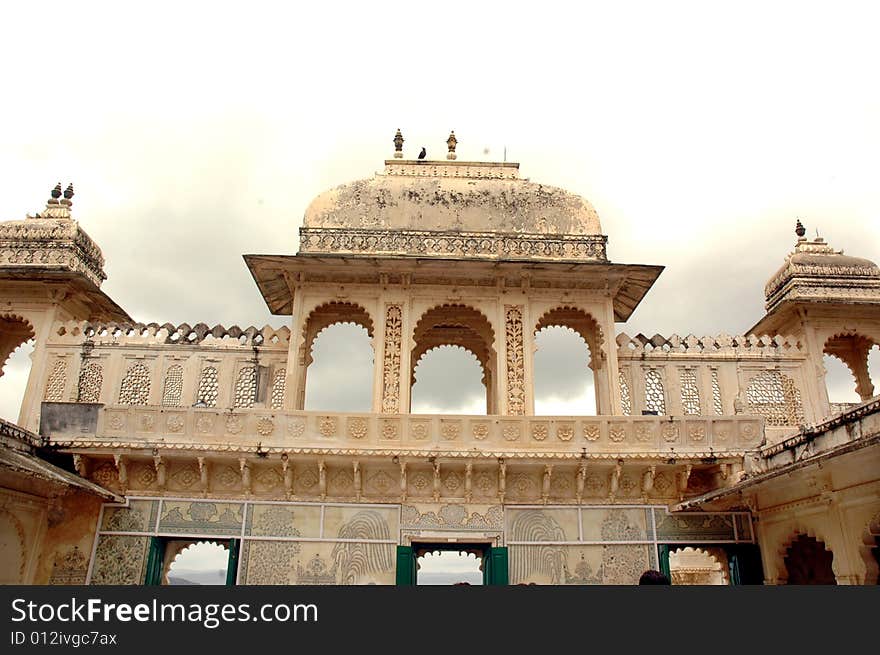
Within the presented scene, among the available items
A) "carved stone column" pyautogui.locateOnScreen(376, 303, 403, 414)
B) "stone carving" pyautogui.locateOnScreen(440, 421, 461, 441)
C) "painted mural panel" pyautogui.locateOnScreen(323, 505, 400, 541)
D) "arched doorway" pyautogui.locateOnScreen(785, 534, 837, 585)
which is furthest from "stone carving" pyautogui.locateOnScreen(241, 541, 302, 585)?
"arched doorway" pyautogui.locateOnScreen(785, 534, 837, 585)

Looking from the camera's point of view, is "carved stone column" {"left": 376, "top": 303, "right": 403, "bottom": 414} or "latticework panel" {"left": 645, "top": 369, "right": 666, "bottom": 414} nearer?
"carved stone column" {"left": 376, "top": 303, "right": 403, "bottom": 414}

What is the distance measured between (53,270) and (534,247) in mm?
10697

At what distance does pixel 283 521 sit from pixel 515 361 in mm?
5454

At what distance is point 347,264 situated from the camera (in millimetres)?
14250

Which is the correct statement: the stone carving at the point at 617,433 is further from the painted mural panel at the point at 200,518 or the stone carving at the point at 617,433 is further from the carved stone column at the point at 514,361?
the painted mural panel at the point at 200,518

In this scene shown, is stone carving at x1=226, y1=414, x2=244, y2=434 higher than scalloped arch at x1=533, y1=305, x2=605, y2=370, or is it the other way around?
scalloped arch at x1=533, y1=305, x2=605, y2=370

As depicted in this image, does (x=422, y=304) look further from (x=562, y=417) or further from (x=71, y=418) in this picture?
(x=71, y=418)

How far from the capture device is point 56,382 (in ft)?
49.1

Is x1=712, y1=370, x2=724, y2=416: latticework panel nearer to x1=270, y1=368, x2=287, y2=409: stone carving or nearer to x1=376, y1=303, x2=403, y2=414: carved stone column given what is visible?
x1=376, y1=303, x2=403, y2=414: carved stone column

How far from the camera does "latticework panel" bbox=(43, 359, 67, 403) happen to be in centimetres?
1480

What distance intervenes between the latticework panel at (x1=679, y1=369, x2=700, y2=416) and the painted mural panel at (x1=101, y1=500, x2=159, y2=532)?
11.0 meters

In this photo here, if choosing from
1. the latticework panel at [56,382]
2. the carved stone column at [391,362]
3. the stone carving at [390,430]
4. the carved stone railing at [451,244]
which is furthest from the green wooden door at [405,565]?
the latticework panel at [56,382]

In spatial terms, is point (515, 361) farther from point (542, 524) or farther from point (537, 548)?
point (537, 548)

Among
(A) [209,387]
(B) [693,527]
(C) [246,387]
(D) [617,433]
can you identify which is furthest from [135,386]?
(B) [693,527]
